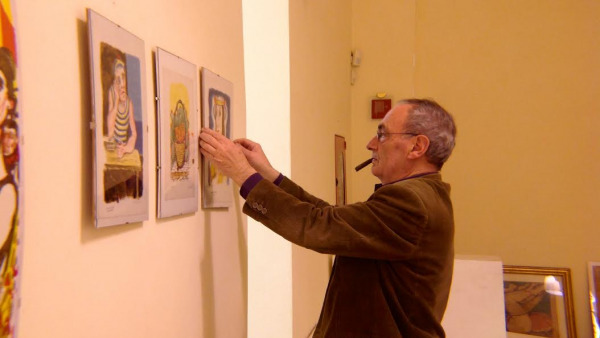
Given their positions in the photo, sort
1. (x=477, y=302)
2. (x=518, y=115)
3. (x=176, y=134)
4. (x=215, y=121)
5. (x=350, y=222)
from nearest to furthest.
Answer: (x=176, y=134) → (x=350, y=222) → (x=215, y=121) → (x=477, y=302) → (x=518, y=115)

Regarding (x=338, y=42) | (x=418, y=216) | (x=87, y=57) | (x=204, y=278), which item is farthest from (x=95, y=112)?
(x=338, y=42)

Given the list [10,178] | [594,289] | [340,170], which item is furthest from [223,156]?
[594,289]

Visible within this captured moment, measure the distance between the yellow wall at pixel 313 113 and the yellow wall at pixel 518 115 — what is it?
72 cm

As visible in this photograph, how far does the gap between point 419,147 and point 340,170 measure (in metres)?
1.60

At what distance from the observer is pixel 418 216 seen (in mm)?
1286

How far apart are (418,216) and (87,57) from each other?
2.81 ft

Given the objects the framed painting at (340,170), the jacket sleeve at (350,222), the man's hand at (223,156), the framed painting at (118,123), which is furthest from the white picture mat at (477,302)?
the framed painting at (118,123)

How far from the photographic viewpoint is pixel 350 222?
1259mm

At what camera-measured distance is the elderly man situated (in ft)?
4.10

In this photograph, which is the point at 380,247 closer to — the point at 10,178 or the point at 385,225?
the point at 385,225

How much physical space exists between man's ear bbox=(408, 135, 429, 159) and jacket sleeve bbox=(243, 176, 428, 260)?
0.70 ft

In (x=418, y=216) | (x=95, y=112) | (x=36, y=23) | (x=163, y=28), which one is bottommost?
(x=418, y=216)

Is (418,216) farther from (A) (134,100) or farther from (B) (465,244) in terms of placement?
(B) (465,244)

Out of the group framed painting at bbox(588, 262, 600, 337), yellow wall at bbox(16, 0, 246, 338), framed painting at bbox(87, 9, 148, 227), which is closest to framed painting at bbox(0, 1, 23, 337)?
yellow wall at bbox(16, 0, 246, 338)
